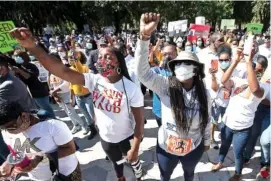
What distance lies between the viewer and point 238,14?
108ft

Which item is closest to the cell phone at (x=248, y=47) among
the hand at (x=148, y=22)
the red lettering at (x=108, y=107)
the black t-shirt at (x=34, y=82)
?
the hand at (x=148, y=22)

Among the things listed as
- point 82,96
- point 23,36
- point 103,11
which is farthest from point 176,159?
point 103,11

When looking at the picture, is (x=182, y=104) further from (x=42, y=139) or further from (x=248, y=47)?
(x=42, y=139)

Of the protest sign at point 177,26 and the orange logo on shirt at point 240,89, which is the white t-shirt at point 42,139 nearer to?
the orange logo on shirt at point 240,89

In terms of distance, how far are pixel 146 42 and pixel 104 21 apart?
27377 millimetres

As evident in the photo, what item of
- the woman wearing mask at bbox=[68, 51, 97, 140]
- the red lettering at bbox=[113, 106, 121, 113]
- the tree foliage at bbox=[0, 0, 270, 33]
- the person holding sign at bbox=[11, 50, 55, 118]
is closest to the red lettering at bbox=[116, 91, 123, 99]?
the red lettering at bbox=[113, 106, 121, 113]

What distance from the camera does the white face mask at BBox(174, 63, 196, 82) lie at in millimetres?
2215

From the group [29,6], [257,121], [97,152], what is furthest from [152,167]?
[29,6]

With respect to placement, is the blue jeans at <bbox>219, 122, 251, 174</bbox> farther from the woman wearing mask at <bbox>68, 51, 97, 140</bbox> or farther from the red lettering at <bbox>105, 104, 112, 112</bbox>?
the woman wearing mask at <bbox>68, 51, 97, 140</bbox>

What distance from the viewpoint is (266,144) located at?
3.12 meters

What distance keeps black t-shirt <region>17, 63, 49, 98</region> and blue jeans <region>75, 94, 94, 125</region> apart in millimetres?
602

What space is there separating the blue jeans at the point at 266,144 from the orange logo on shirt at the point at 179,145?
1227 mm

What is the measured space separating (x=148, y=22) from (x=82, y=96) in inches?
117

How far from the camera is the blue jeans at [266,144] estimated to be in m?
3.07
